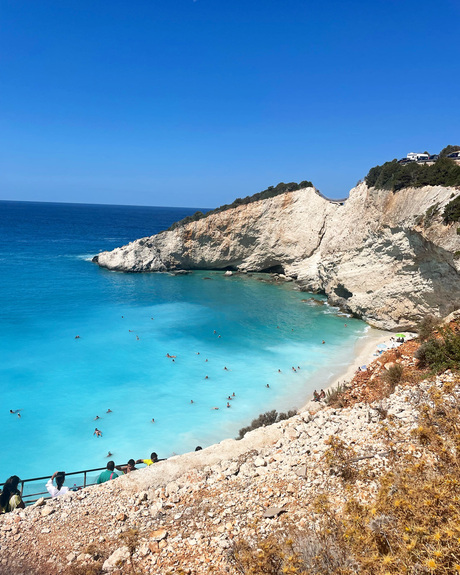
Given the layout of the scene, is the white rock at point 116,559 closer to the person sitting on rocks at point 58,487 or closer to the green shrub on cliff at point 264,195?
the person sitting on rocks at point 58,487

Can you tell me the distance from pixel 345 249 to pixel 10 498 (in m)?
32.0

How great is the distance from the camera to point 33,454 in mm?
15602

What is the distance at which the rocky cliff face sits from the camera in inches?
903

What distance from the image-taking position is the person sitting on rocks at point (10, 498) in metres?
8.71

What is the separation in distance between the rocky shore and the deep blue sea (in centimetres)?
809

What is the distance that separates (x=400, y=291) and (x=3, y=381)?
28300 mm

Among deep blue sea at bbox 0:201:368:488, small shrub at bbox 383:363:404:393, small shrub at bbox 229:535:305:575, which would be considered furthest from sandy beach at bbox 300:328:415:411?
small shrub at bbox 229:535:305:575

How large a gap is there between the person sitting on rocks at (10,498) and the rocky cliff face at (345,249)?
895 inches

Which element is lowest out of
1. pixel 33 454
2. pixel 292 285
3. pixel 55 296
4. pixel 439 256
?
pixel 33 454

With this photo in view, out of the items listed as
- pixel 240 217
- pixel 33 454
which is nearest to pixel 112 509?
pixel 33 454

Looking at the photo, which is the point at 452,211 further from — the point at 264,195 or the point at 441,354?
the point at 264,195

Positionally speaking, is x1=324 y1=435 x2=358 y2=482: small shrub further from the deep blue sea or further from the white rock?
the deep blue sea

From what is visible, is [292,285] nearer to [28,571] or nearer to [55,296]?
[55,296]

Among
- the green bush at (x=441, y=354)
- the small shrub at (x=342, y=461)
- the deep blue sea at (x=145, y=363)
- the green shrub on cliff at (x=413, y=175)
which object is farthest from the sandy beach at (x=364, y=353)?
the small shrub at (x=342, y=461)
